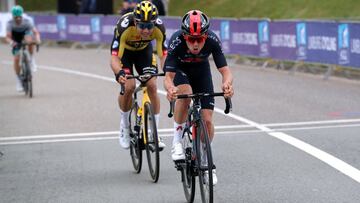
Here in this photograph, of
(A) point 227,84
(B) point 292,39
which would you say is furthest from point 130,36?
(B) point 292,39

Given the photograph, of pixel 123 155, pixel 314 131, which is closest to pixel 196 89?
pixel 123 155

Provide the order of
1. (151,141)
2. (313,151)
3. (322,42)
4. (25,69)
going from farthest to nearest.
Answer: (322,42)
(25,69)
(313,151)
(151,141)

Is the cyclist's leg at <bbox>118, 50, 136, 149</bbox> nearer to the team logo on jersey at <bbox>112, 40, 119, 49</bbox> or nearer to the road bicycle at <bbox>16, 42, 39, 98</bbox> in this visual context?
the team logo on jersey at <bbox>112, 40, 119, 49</bbox>

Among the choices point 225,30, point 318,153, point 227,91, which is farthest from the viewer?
point 225,30

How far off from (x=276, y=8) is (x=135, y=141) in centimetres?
2824

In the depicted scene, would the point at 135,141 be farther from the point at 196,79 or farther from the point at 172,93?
the point at 172,93

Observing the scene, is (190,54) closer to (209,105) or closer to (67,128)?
(209,105)

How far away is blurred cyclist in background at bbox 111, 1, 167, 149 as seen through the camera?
893cm

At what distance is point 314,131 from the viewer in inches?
487

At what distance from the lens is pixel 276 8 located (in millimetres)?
37312

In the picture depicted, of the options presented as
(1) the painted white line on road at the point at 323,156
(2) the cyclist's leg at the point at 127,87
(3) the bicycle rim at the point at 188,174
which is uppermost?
(2) the cyclist's leg at the point at 127,87

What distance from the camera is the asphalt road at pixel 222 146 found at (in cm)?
864

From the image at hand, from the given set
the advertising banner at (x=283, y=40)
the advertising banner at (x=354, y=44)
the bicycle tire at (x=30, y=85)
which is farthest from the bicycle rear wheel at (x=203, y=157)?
the advertising banner at (x=283, y=40)

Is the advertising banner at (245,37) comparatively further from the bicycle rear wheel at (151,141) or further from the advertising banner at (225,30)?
the bicycle rear wheel at (151,141)
